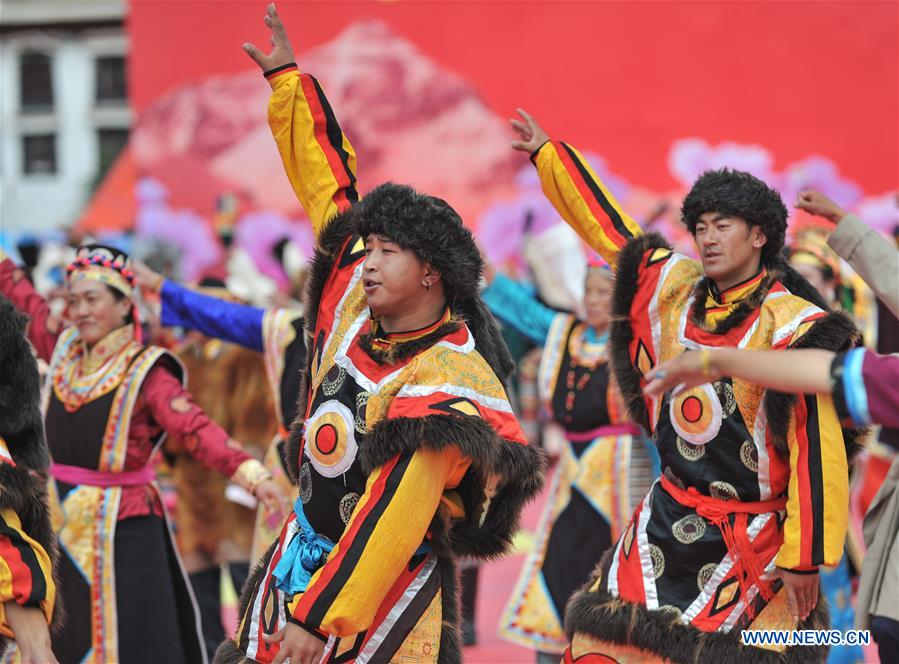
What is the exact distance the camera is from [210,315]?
5.11m

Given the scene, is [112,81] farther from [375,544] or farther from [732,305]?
[375,544]

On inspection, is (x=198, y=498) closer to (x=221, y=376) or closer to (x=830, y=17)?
(x=221, y=376)

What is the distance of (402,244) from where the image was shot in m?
2.99

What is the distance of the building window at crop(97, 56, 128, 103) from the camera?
3753cm

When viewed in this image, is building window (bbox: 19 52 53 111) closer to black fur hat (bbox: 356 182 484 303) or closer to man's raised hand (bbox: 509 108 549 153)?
man's raised hand (bbox: 509 108 549 153)

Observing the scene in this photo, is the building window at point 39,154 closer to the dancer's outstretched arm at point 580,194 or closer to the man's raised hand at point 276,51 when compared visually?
the dancer's outstretched arm at point 580,194

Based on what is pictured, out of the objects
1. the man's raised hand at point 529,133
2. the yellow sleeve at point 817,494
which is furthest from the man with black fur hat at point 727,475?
the man's raised hand at point 529,133

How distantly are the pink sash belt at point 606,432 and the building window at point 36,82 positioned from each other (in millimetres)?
35931

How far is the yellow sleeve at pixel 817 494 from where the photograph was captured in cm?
329

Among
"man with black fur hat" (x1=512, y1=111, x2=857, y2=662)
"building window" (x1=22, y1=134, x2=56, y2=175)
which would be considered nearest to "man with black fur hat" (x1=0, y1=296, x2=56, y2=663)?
"man with black fur hat" (x1=512, y1=111, x2=857, y2=662)

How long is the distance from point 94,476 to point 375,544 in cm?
207

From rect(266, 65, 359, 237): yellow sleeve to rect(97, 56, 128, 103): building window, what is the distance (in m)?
36.1

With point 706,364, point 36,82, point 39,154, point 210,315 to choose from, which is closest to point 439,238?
point 706,364

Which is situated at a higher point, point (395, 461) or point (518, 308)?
point (518, 308)
